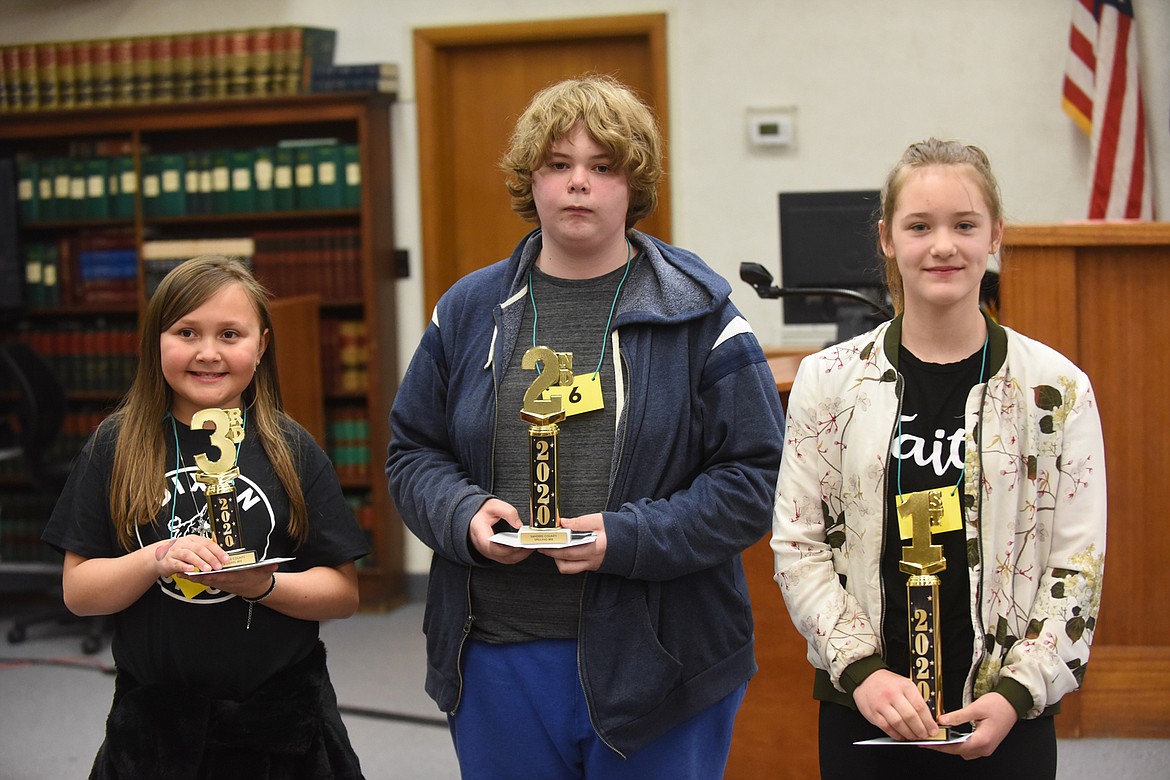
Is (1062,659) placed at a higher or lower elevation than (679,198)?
lower

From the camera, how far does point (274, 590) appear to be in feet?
5.30

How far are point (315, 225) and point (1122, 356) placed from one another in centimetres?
339

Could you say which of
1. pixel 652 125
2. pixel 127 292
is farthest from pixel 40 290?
pixel 652 125

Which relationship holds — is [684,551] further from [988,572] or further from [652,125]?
[652,125]

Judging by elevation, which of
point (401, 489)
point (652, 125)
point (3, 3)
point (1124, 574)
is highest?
point (3, 3)

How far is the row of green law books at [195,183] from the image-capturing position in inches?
195

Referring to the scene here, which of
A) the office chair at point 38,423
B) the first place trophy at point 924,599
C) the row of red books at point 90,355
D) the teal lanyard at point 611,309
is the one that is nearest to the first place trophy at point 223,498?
the teal lanyard at point 611,309

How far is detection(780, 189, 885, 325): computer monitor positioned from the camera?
337 centimetres

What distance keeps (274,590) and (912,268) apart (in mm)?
916

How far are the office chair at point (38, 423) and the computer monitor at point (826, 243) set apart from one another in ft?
9.26

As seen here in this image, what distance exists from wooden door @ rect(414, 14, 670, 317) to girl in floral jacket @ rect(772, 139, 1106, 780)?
354 centimetres

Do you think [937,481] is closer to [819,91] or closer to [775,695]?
[775,695]

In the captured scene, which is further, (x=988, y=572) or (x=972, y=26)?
(x=972, y=26)

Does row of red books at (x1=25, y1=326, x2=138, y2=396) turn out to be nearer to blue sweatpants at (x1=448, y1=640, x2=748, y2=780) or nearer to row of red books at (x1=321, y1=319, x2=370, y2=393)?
row of red books at (x1=321, y1=319, x2=370, y2=393)
